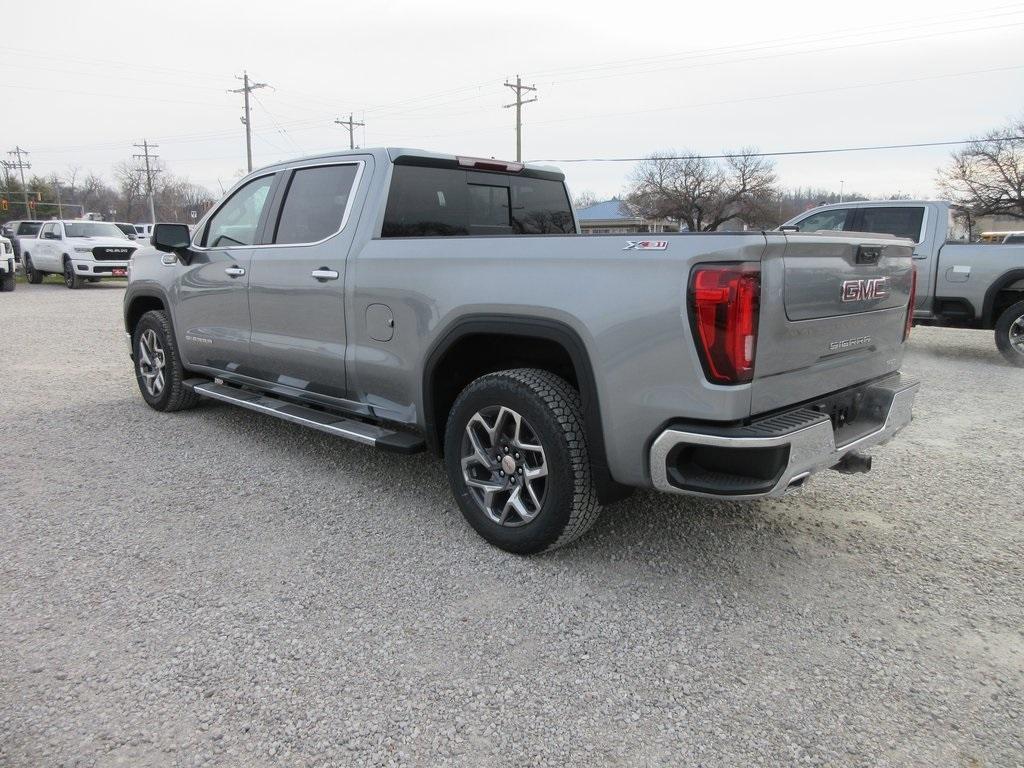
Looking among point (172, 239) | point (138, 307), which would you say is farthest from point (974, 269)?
point (138, 307)

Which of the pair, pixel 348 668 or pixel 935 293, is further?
pixel 935 293

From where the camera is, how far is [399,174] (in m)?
4.09

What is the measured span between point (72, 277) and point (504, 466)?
71.2 ft

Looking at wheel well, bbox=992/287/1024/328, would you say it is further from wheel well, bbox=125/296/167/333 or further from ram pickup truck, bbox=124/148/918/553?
wheel well, bbox=125/296/167/333

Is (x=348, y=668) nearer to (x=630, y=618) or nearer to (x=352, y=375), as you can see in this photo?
(x=630, y=618)

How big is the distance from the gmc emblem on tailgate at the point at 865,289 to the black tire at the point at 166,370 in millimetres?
4821

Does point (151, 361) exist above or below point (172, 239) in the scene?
below

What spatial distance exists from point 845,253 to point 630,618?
1.73 metres

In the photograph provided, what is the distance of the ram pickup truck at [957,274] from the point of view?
852cm

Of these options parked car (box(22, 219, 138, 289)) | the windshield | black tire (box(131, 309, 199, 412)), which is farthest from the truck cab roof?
the windshield

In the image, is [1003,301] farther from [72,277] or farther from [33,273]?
[33,273]

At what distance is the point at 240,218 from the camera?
16.6ft

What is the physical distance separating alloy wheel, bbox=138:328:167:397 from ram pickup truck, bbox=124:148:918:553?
3.89 feet

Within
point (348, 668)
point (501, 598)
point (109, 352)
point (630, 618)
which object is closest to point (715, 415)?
point (630, 618)
